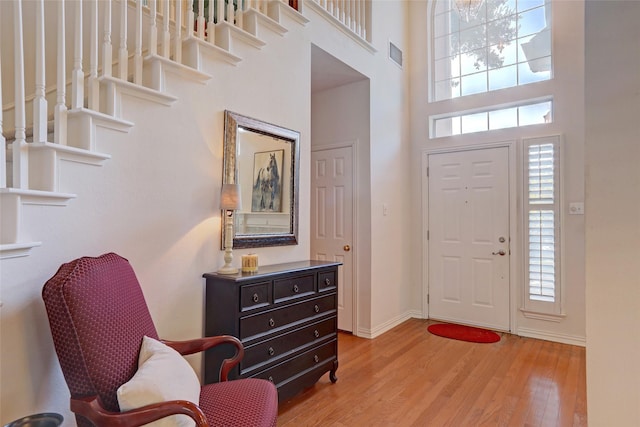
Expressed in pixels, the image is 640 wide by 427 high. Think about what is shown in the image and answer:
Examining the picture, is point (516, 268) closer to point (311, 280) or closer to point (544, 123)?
point (544, 123)

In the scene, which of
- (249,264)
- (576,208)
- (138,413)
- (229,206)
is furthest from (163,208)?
(576,208)

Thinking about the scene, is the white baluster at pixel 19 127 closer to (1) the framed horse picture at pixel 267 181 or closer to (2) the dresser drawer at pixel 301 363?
(1) the framed horse picture at pixel 267 181

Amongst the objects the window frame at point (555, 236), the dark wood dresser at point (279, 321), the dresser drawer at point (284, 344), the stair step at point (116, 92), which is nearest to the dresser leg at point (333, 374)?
the dark wood dresser at point (279, 321)

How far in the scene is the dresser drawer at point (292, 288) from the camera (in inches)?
89.6

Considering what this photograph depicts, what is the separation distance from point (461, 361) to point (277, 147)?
97.8 inches

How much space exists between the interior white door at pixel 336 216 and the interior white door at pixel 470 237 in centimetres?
119

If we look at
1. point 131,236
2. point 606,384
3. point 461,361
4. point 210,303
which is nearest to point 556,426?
point 461,361

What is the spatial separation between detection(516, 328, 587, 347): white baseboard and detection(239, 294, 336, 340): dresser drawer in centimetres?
244

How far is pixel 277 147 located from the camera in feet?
9.15

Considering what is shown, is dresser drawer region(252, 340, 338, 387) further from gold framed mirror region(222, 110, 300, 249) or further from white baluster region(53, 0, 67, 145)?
white baluster region(53, 0, 67, 145)

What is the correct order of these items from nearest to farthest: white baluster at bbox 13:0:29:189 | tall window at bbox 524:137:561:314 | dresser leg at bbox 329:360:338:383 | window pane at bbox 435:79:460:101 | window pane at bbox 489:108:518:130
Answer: white baluster at bbox 13:0:29:189 < dresser leg at bbox 329:360:338:383 < tall window at bbox 524:137:561:314 < window pane at bbox 489:108:518:130 < window pane at bbox 435:79:460:101

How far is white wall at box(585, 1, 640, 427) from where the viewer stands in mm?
1154

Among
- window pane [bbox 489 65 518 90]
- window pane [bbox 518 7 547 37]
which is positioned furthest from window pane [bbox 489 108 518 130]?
window pane [bbox 518 7 547 37]

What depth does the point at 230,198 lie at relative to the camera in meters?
2.20
